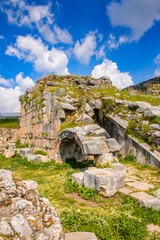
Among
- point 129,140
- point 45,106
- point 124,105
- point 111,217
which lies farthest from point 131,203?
point 45,106

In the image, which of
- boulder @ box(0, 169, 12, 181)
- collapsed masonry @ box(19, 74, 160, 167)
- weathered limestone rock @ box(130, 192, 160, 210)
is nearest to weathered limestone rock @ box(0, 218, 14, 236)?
boulder @ box(0, 169, 12, 181)

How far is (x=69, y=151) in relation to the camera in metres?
9.96

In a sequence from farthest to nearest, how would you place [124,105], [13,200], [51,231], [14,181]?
[124,105], [14,181], [13,200], [51,231]

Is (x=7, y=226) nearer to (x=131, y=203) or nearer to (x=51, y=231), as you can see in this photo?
(x=51, y=231)

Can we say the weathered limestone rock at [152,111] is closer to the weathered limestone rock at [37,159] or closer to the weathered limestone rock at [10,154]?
the weathered limestone rock at [37,159]

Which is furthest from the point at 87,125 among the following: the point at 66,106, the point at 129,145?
the point at 129,145

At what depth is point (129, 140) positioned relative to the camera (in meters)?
9.72

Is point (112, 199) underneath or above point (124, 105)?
underneath

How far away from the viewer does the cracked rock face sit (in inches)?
84.4

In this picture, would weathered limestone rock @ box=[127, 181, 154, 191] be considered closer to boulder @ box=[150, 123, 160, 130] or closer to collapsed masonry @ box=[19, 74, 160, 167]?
collapsed masonry @ box=[19, 74, 160, 167]

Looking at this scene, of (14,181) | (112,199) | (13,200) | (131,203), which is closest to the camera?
(13,200)

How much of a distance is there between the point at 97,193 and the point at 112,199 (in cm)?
50

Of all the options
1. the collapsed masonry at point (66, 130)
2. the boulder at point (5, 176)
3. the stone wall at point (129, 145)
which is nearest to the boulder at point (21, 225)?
the boulder at point (5, 176)

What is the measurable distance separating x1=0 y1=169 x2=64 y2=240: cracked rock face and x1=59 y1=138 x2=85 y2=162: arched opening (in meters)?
6.07
